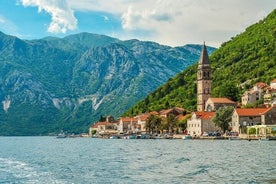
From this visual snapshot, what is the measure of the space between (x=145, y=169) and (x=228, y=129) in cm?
10699

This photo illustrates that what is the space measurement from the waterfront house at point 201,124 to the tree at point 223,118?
10144mm

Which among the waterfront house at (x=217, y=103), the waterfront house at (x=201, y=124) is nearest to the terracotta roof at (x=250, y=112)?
the waterfront house at (x=201, y=124)

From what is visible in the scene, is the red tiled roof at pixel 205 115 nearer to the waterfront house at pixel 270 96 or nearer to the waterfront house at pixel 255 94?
the waterfront house at pixel 255 94

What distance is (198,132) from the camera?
175m

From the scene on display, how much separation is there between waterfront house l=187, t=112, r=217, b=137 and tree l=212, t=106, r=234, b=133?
10144 millimetres

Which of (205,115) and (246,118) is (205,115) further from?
(246,118)

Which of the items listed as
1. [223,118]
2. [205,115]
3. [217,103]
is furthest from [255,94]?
[223,118]

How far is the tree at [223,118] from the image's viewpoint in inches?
6245

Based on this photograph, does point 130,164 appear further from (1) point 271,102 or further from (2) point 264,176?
(1) point 271,102

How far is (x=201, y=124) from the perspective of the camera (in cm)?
17225

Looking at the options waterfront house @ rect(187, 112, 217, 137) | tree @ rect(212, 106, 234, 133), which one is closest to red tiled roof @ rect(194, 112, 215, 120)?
waterfront house @ rect(187, 112, 217, 137)

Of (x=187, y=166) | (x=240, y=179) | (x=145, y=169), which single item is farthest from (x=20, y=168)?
(x=240, y=179)

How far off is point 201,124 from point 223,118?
1414 centimetres

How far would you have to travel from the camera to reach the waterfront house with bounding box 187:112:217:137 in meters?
172
